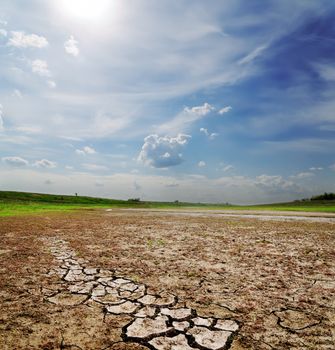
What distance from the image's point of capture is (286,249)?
31.2 ft

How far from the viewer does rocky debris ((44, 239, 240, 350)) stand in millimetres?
3459

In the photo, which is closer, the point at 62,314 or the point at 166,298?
the point at 62,314

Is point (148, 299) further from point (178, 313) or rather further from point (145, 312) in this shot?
point (178, 313)

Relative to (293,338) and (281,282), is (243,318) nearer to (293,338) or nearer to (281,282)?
(293,338)

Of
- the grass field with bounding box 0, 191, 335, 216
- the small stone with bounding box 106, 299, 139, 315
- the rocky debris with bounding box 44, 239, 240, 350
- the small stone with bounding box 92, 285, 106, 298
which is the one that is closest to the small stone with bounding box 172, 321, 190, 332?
the rocky debris with bounding box 44, 239, 240, 350

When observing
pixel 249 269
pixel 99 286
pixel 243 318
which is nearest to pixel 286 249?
pixel 249 269

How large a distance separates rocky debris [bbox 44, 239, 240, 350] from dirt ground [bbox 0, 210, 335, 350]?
0.01 m

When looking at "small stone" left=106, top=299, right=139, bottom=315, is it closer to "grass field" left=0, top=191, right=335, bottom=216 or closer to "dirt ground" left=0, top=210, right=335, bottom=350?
"dirt ground" left=0, top=210, right=335, bottom=350

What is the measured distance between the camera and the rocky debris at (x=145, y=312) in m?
3.46

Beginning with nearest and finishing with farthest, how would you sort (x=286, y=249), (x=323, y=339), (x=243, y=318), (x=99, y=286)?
(x=323, y=339), (x=243, y=318), (x=99, y=286), (x=286, y=249)

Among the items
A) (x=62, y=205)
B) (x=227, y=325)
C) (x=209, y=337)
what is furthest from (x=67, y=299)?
(x=62, y=205)

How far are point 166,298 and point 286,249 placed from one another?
629 cm

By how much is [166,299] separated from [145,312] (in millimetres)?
612

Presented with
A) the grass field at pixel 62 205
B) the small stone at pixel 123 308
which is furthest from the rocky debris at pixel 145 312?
the grass field at pixel 62 205
